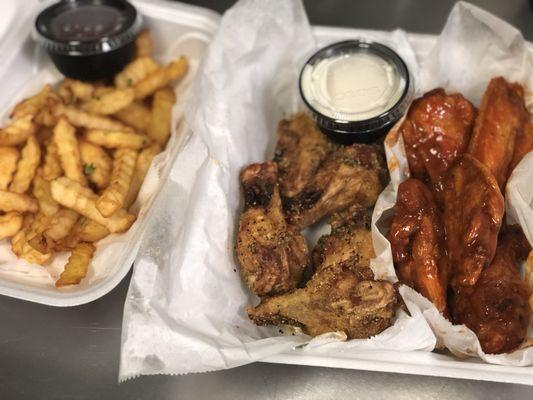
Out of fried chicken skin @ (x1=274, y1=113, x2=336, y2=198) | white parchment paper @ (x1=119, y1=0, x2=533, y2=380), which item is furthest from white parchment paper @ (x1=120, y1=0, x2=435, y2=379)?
fried chicken skin @ (x1=274, y1=113, x2=336, y2=198)

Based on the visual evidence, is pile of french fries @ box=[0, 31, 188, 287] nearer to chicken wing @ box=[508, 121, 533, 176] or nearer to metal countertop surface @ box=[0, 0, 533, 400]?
metal countertop surface @ box=[0, 0, 533, 400]

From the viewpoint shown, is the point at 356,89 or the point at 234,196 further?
the point at 356,89

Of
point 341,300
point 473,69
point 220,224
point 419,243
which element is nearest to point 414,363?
point 341,300

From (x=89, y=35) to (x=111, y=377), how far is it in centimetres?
155

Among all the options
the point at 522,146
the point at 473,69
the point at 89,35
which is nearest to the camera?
the point at 522,146

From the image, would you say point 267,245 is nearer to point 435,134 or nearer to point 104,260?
point 104,260

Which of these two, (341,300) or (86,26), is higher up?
(86,26)

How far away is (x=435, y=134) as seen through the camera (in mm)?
2289

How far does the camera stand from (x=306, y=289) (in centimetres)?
190

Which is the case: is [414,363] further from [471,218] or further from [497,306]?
[471,218]

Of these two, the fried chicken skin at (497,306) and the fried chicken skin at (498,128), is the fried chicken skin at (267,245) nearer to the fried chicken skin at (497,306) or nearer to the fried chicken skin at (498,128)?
the fried chicken skin at (497,306)

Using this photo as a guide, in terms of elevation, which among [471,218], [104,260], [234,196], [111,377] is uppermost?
[471,218]

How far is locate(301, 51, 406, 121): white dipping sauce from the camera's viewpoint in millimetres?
2305

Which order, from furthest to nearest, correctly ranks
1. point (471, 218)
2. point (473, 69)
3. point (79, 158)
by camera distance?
point (473, 69)
point (79, 158)
point (471, 218)
